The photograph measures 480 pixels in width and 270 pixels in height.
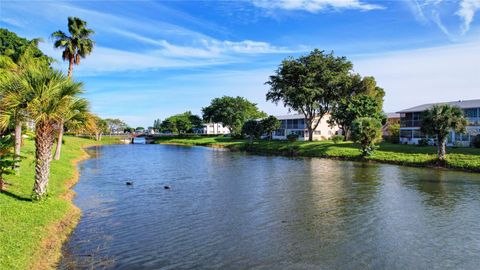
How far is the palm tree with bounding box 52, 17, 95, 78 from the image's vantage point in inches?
1495

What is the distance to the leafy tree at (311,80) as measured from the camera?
7550 centimetres

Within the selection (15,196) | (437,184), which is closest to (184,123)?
(437,184)

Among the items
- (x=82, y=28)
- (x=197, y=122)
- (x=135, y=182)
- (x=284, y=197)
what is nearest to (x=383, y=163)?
(x=284, y=197)

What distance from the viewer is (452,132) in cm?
5838

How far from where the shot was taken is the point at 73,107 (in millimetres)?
18406

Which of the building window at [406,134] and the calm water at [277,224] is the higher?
the building window at [406,134]

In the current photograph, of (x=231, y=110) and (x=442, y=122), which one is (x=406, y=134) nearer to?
(x=442, y=122)

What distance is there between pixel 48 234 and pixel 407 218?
19094mm

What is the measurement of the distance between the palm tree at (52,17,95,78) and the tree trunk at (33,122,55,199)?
22.1 metres

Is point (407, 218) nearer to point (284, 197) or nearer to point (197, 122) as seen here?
point (284, 197)

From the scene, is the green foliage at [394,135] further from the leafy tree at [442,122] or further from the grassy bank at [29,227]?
the grassy bank at [29,227]

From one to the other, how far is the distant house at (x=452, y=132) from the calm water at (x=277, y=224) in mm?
24434

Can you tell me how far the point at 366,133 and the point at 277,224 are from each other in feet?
125

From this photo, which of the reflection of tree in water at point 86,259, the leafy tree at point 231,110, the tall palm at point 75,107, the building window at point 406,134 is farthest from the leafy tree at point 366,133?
the leafy tree at point 231,110
